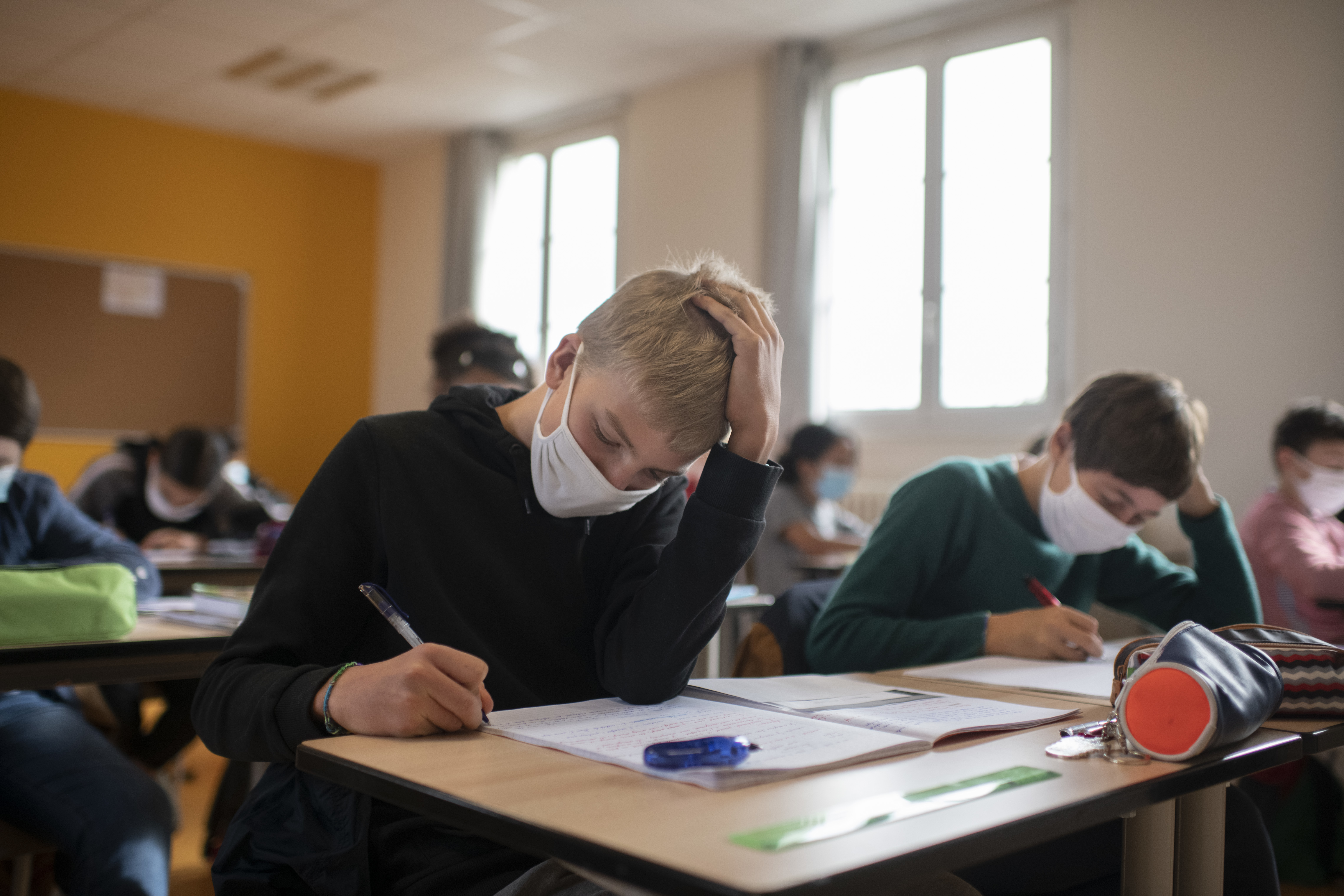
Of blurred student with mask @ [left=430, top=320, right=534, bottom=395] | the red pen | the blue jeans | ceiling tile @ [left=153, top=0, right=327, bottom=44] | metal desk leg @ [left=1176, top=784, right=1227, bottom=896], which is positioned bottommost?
the blue jeans

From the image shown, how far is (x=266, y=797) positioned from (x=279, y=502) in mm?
5289

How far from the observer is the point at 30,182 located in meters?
6.26

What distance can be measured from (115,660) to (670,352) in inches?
38.0

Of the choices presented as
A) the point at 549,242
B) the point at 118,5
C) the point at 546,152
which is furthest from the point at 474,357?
the point at 546,152

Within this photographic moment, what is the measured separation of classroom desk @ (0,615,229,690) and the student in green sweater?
0.90m

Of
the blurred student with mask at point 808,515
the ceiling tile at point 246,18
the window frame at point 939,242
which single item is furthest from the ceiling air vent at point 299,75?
the blurred student with mask at point 808,515

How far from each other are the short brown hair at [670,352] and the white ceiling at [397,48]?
4118 mm

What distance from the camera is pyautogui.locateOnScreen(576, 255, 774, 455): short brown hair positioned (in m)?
1.09

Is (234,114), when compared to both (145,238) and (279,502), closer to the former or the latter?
(145,238)

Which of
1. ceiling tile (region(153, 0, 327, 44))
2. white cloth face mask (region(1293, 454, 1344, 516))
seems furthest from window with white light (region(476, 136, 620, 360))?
white cloth face mask (region(1293, 454, 1344, 516))

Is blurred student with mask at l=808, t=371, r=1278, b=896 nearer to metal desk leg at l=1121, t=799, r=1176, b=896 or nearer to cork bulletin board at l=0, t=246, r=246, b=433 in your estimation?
metal desk leg at l=1121, t=799, r=1176, b=896

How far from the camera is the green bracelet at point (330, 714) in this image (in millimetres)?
924

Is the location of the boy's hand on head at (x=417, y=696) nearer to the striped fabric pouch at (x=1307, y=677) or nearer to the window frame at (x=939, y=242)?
the striped fabric pouch at (x=1307, y=677)

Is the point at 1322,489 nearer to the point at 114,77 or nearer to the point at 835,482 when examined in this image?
the point at 835,482
